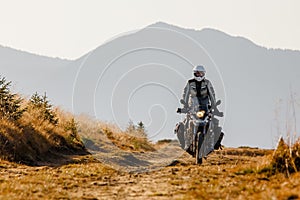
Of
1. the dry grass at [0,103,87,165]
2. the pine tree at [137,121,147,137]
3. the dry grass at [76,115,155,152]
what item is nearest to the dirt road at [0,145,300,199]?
the dry grass at [0,103,87,165]

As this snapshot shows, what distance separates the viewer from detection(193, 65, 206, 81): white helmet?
675 inches

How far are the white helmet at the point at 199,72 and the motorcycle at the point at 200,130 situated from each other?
858 mm

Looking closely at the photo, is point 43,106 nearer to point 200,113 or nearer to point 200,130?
point 200,130

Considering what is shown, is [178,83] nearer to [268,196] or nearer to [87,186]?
[87,186]

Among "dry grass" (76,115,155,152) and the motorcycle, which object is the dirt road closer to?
the motorcycle

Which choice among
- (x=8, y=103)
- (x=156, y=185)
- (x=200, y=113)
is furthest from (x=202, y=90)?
(x=8, y=103)

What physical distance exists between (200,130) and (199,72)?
1798mm

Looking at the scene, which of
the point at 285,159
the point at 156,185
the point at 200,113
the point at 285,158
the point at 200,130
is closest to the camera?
the point at 156,185

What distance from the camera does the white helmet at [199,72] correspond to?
56.3 ft

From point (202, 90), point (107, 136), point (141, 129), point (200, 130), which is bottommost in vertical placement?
point (200, 130)

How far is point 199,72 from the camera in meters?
17.2

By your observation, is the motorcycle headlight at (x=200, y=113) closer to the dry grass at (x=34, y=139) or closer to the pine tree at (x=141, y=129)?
the dry grass at (x=34, y=139)

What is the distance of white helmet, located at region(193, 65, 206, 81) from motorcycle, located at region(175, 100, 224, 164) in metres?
0.86

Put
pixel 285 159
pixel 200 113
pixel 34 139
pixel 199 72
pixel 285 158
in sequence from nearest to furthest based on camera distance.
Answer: pixel 285 159, pixel 285 158, pixel 200 113, pixel 199 72, pixel 34 139
